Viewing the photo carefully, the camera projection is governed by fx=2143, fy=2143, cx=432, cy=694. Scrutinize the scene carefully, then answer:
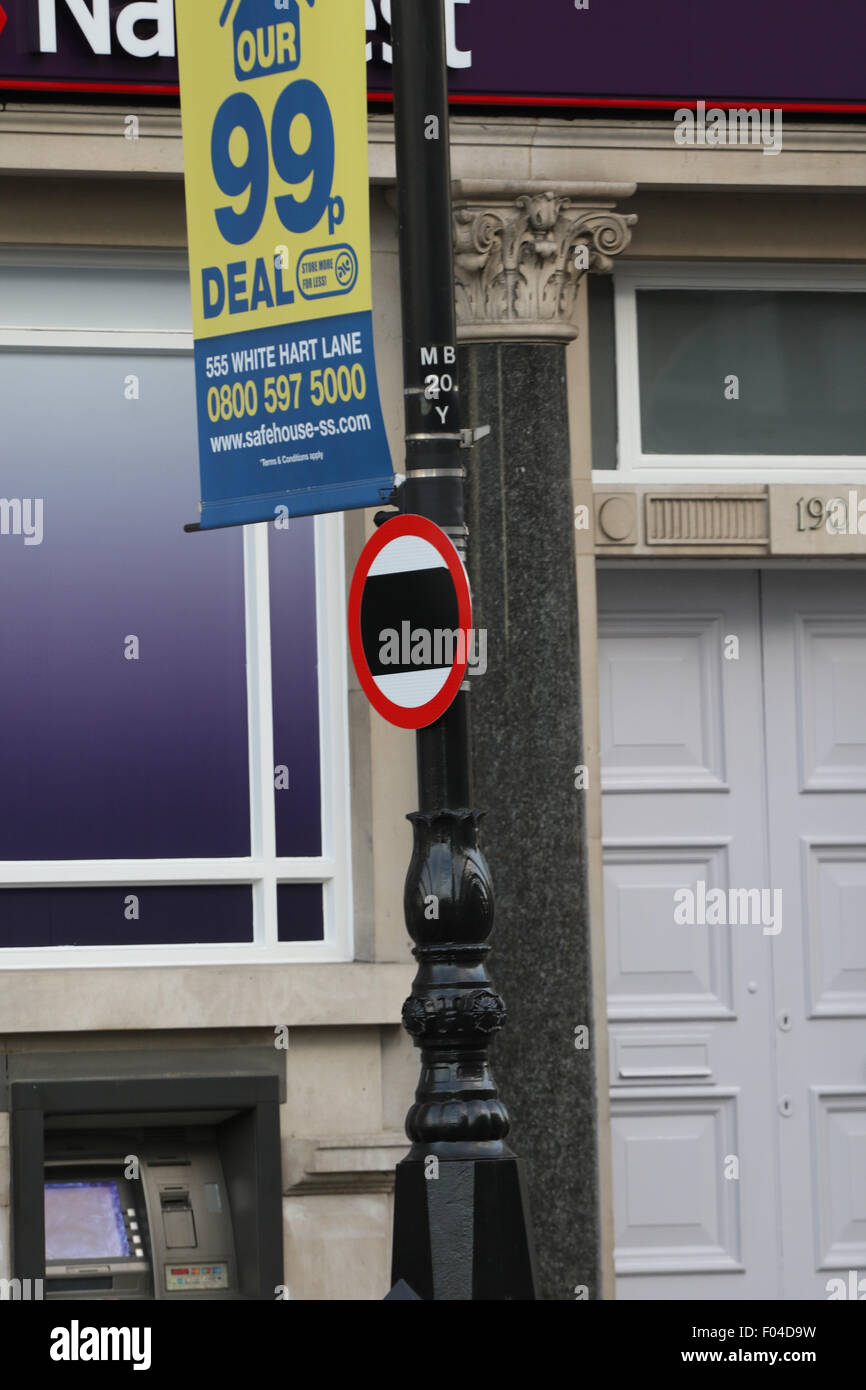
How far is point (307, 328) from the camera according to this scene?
777cm

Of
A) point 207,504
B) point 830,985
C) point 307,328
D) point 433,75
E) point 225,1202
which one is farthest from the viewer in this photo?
point 830,985

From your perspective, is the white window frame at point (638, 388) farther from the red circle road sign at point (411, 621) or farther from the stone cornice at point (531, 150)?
the red circle road sign at point (411, 621)

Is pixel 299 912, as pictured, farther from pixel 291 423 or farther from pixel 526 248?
pixel 526 248

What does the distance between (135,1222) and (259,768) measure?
1997 millimetres

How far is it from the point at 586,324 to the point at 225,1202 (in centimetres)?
419

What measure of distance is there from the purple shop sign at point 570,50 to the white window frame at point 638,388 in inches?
30.9

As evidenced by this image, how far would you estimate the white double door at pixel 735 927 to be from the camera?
31.6ft

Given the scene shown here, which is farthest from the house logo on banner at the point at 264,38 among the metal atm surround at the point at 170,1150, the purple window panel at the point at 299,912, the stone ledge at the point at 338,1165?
the stone ledge at the point at 338,1165

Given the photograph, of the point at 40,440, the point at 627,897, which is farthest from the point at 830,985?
the point at 40,440

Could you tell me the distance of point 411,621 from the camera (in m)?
6.74

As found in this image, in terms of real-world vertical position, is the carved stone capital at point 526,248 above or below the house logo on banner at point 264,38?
below

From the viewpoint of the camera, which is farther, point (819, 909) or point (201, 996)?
point (819, 909)

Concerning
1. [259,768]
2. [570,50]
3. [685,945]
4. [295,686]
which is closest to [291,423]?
[295,686]

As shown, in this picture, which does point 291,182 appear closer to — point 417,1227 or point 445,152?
point 445,152
